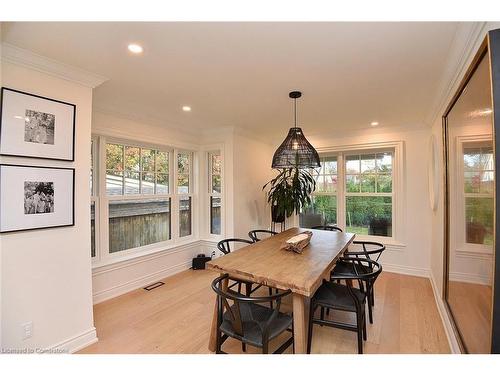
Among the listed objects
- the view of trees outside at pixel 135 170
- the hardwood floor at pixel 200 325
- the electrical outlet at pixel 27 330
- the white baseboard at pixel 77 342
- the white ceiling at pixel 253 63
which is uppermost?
the white ceiling at pixel 253 63

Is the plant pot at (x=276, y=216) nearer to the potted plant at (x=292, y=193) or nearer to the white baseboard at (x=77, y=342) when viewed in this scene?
A: the potted plant at (x=292, y=193)

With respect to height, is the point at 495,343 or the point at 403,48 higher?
the point at 403,48

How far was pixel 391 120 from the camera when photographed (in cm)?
362

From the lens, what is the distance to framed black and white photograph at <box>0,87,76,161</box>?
1687mm

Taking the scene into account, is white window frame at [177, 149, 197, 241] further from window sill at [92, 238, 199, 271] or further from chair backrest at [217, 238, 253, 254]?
chair backrest at [217, 238, 253, 254]

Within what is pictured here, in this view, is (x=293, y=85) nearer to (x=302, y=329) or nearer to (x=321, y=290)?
(x=321, y=290)

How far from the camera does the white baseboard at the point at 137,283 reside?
2883 mm

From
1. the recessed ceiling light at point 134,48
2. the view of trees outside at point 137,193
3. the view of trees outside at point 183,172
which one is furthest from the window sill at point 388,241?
the recessed ceiling light at point 134,48

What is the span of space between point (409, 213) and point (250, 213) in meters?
2.60

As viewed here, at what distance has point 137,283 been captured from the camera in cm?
326

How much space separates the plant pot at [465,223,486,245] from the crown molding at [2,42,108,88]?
9.84 feet

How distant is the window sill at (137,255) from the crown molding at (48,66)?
6.60 feet

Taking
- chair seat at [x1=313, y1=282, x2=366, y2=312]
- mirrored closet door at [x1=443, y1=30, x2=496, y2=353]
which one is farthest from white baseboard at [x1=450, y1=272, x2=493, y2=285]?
chair seat at [x1=313, y1=282, x2=366, y2=312]
